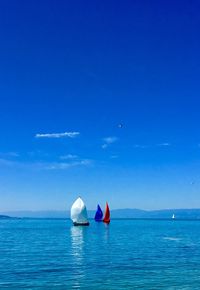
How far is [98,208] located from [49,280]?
134 m

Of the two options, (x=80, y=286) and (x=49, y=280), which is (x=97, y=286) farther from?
(x=49, y=280)

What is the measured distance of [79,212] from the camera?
133 meters

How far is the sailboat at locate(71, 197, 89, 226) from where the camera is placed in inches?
5103

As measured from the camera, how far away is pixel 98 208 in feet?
547

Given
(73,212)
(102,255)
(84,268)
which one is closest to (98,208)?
(73,212)

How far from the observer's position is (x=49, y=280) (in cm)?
3388

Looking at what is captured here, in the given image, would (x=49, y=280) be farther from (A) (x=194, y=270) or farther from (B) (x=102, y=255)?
(B) (x=102, y=255)

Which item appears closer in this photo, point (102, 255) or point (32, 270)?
point (32, 270)

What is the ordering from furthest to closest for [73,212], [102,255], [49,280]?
[73,212] → [102,255] → [49,280]

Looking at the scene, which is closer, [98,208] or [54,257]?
[54,257]

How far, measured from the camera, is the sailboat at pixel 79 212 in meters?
130

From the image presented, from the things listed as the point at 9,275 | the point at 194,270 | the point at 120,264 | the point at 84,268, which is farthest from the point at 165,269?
the point at 9,275

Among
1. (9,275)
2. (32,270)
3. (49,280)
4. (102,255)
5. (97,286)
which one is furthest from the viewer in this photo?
(102,255)

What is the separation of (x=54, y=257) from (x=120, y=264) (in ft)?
→ 33.8
